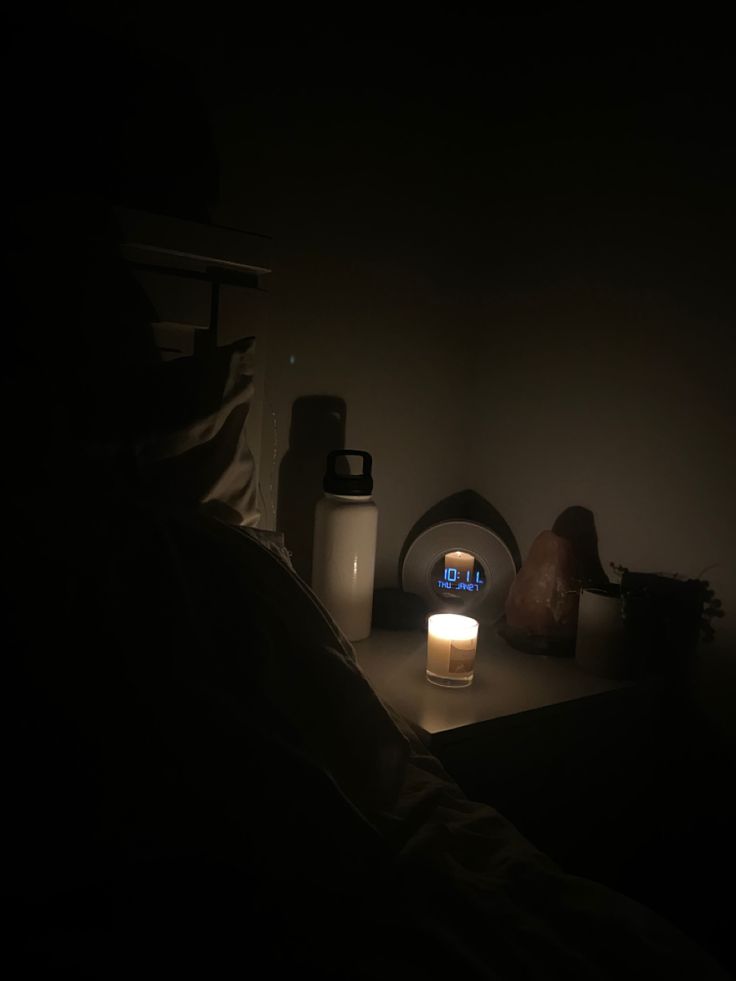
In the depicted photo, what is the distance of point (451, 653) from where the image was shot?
1.03 m

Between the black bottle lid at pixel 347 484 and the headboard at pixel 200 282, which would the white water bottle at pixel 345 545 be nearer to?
the black bottle lid at pixel 347 484

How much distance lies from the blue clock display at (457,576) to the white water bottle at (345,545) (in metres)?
0.21

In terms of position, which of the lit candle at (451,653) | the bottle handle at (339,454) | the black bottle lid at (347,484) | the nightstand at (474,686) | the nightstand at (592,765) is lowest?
the nightstand at (592,765)

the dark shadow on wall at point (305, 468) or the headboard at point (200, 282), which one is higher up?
the headboard at point (200, 282)

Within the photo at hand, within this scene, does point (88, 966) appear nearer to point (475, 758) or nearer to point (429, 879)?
point (429, 879)

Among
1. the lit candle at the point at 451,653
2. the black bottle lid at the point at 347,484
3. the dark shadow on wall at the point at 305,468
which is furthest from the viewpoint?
Result: the dark shadow on wall at the point at 305,468

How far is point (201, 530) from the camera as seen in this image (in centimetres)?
79

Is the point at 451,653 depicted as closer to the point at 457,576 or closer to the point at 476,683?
the point at 476,683

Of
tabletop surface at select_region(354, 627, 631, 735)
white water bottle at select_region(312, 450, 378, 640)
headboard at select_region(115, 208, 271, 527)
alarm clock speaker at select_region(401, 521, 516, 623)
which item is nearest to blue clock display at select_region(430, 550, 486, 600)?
alarm clock speaker at select_region(401, 521, 516, 623)

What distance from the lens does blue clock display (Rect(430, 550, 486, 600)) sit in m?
1.36

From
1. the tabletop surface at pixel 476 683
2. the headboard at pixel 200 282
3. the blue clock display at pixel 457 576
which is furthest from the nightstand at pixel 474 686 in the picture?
the headboard at pixel 200 282

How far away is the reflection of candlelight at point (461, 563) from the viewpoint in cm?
137

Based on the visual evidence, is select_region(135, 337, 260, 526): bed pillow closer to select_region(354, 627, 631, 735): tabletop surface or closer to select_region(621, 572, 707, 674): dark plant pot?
select_region(354, 627, 631, 735): tabletop surface

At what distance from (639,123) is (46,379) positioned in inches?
37.7
